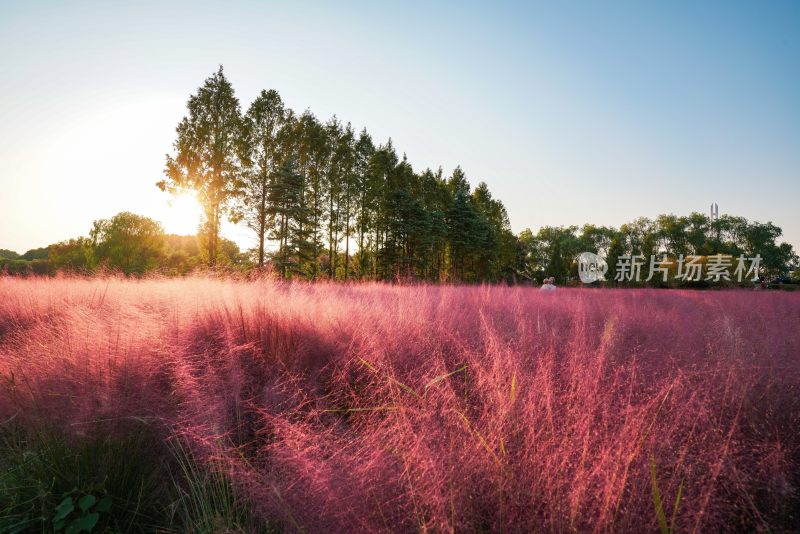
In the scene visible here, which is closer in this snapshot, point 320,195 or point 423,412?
point 423,412

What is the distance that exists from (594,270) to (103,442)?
43221mm

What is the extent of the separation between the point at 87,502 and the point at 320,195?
2181 centimetres

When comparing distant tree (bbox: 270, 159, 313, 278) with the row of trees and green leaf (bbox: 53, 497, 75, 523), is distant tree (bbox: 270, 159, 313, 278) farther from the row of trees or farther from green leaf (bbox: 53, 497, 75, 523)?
green leaf (bbox: 53, 497, 75, 523)

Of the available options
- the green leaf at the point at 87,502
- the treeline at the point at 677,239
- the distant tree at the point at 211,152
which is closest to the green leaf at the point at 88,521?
the green leaf at the point at 87,502

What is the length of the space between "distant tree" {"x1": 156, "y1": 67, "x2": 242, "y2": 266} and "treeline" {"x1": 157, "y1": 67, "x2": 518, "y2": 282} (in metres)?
0.04

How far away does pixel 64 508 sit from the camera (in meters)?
1.64

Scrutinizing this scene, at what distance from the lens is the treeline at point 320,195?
15.8 meters

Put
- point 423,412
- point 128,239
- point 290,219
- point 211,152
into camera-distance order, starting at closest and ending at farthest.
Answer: point 423,412 < point 211,152 < point 290,219 < point 128,239

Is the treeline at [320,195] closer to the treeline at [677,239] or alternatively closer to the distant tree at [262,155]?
the distant tree at [262,155]

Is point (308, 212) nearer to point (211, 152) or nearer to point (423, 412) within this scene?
point (211, 152)

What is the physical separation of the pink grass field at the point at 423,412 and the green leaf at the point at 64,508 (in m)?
0.48

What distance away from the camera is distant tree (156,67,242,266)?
15438 millimetres

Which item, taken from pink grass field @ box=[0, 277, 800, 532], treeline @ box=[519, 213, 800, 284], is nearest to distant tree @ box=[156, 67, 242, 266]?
pink grass field @ box=[0, 277, 800, 532]

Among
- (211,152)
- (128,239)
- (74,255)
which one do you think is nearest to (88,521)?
(211,152)
